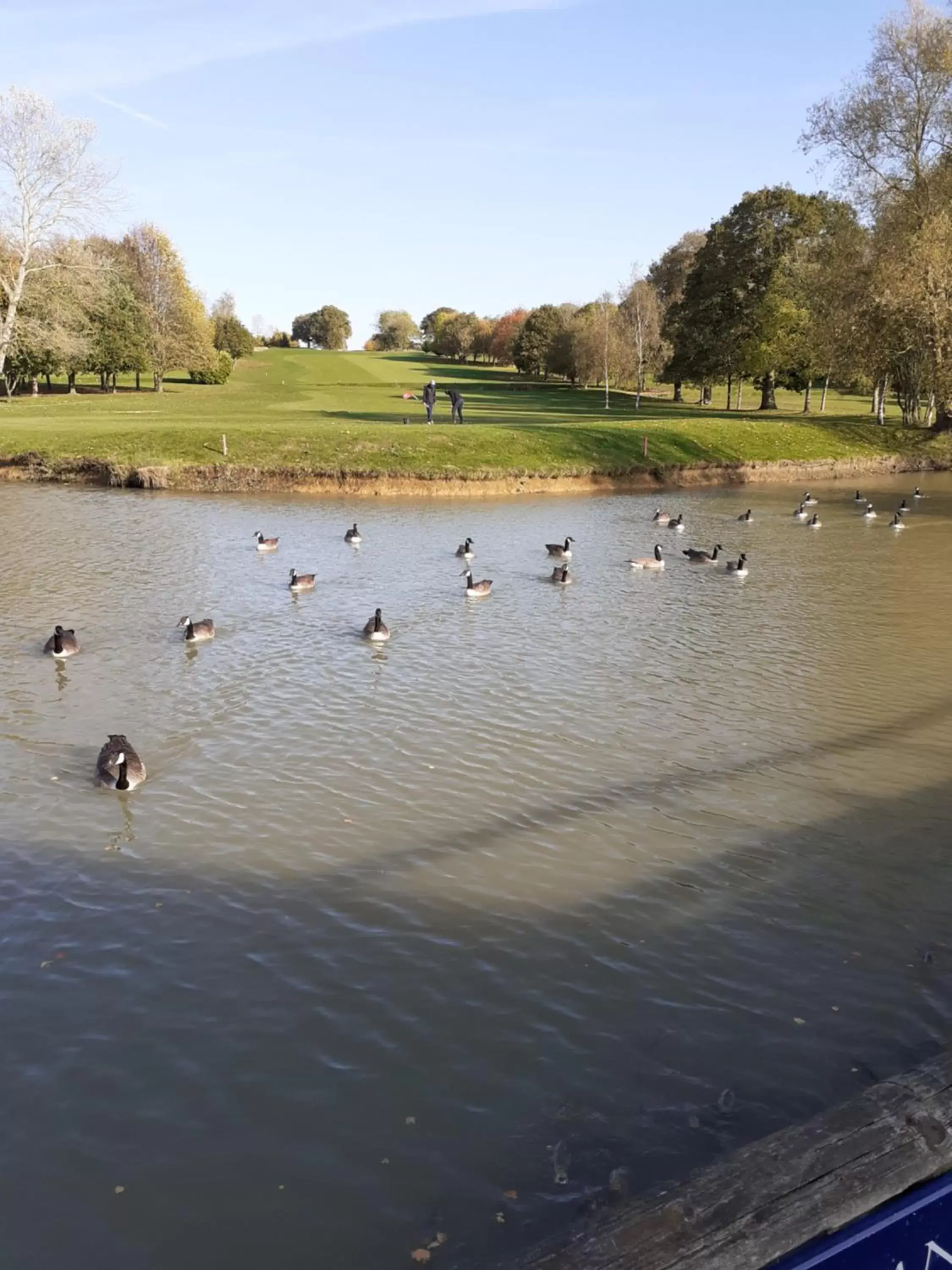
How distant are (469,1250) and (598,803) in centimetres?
632

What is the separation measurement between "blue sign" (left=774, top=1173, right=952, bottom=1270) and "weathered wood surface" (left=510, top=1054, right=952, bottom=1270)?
10 centimetres

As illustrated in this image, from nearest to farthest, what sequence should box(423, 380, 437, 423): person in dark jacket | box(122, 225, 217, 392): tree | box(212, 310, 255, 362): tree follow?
box(423, 380, 437, 423): person in dark jacket < box(122, 225, 217, 392): tree < box(212, 310, 255, 362): tree

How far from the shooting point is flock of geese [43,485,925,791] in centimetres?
1180

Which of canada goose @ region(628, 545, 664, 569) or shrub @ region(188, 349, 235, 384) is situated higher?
shrub @ region(188, 349, 235, 384)

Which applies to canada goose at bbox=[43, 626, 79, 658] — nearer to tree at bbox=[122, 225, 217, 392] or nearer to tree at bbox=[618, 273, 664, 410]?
tree at bbox=[618, 273, 664, 410]

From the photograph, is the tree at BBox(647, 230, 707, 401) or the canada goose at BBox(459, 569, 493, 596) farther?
the tree at BBox(647, 230, 707, 401)

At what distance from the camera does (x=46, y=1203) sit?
586 cm

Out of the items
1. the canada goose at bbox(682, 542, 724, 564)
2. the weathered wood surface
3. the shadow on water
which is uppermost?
the canada goose at bbox(682, 542, 724, 564)

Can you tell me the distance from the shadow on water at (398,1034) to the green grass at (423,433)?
32.6 meters

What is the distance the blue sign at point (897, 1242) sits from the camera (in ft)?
9.64

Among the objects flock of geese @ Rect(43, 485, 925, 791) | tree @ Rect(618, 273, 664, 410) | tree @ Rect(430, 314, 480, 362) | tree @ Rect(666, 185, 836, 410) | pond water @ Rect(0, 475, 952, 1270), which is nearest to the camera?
pond water @ Rect(0, 475, 952, 1270)

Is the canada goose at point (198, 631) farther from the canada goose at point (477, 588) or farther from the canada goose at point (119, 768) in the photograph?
the canada goose at point (477, 588)

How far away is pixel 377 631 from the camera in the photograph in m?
18.2

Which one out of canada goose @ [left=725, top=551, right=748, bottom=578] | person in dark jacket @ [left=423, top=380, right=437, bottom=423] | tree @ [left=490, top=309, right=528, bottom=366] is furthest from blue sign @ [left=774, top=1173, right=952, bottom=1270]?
tree @ [left=490, top=309, right=528, bottom=366]
